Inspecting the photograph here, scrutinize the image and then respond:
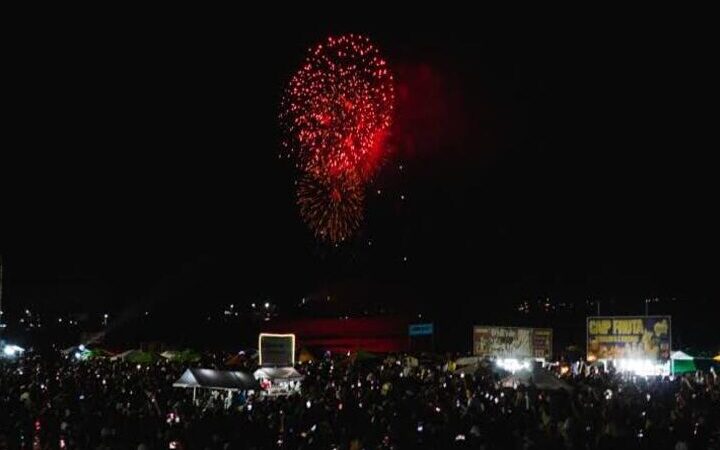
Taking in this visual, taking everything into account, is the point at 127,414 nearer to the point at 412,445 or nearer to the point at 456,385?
the point at 412,445

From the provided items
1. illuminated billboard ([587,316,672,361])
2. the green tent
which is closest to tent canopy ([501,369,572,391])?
illuminated billboard ([587,316,672,361])

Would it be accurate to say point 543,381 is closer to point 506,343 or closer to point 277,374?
point 277,374

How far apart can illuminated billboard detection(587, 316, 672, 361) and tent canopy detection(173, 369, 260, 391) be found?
13.3m

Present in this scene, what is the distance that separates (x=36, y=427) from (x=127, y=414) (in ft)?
8.48

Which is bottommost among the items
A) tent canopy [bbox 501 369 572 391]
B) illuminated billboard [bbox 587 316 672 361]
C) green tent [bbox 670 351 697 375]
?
green tent [bbox 670 351 697 375]

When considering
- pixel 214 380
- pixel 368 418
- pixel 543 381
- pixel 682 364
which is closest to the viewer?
pixel 368 418

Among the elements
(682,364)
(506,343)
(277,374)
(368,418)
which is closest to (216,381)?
(277,374)

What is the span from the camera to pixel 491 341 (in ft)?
102

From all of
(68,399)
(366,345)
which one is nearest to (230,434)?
(68,399)

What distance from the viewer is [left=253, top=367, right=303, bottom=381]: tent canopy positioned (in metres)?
25.1

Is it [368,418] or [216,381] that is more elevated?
[216,381]

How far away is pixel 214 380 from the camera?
20.2m

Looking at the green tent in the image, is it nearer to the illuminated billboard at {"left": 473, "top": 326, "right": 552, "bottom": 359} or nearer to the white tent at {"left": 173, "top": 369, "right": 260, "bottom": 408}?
the illuminated billboard at {"left": 473, "top": 326, "right": 552, "bottom": 359}

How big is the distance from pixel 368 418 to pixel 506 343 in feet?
54.4
